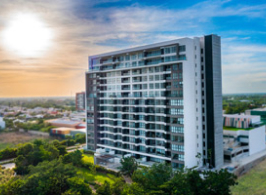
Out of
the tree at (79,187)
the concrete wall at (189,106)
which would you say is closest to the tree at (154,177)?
the tree at (79,187)

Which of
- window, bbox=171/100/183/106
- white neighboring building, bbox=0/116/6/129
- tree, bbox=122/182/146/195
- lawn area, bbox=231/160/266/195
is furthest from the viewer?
white neighboring building, bbox=0/116/6/129

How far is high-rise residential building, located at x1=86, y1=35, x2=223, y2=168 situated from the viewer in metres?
10.1

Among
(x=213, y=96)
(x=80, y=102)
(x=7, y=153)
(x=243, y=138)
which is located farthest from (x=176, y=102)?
(x=80, y=102)

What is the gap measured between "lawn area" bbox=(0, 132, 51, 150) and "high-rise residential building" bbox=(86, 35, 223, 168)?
22.5 ft

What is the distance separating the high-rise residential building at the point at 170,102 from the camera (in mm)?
10102

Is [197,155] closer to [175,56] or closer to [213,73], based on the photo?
[213,73]

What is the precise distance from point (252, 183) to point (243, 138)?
436cm

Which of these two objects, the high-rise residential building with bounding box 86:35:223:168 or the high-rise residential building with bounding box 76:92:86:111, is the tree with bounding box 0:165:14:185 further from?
the high-rise residential building with bounding box 76:92:86:111

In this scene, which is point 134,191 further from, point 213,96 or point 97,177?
point 213,96

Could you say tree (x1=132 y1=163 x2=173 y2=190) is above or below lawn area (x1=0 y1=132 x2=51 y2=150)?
above

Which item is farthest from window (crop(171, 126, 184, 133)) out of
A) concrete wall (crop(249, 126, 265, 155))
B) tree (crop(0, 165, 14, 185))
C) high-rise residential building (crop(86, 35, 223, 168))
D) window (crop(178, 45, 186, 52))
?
tree (crop(0, 165, 14, 185))

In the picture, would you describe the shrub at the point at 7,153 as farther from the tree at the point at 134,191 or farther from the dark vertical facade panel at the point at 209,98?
the dark vertical facade panel at the point at 209,98

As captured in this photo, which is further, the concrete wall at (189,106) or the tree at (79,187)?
the concrete wall at (189,106)

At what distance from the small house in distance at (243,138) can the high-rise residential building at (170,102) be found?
5.25 feet
